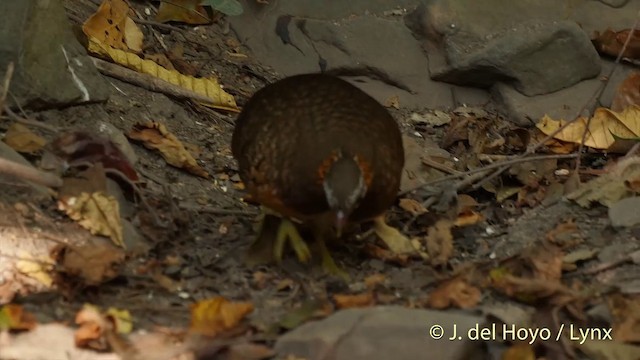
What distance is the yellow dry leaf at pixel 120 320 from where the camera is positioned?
3354mm

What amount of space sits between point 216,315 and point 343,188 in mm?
626

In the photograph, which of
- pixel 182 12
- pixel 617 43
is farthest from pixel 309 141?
pixel 617 43

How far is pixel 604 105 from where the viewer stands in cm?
575

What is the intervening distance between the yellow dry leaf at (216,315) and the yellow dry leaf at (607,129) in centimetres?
241

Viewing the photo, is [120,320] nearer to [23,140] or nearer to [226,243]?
[226,243]

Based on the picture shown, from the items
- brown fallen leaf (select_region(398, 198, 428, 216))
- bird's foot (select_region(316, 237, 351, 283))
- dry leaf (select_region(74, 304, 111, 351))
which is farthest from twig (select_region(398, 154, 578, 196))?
dry leaf (select_region(74, 304, 111, 351))

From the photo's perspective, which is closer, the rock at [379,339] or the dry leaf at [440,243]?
the rock at [379,339]

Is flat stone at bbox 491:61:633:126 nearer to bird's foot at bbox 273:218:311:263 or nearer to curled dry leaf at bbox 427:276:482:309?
bird's foot at bbox 273:218:311:263

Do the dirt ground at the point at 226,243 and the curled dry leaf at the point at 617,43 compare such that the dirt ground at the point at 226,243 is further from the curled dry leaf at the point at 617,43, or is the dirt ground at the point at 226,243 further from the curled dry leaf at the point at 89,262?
the curled dry leaf at the point at 617,43

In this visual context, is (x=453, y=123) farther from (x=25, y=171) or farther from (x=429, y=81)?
(x=25, y=171)

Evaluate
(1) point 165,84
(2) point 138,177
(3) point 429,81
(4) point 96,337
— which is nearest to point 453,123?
(3) point 429,81

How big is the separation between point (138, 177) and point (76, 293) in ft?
3.09

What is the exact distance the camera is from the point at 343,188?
12.0 feet

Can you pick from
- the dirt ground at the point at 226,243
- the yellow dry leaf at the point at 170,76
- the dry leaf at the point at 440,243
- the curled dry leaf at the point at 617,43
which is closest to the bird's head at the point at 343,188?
the dirt ground at the point at 226,243
